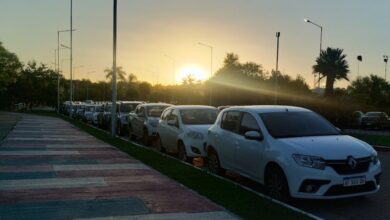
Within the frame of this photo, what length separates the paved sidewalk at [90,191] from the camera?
7742mm

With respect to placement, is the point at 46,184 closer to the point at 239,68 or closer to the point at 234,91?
the point at 234,91

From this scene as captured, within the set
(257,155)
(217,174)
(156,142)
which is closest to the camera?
(257,155)

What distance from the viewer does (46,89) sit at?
8294 cm

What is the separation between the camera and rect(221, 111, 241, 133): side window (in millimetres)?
10805

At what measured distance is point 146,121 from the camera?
63.3 feet

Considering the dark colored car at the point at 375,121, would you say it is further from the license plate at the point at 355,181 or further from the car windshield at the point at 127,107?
the license plate at the point at 355,181

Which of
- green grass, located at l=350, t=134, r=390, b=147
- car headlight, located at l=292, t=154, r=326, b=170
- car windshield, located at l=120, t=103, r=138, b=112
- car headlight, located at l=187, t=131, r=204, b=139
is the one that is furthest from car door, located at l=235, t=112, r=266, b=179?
car windshield, located at l=120, t=103, r=138, b=112

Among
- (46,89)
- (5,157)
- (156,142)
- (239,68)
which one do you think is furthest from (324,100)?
(46,89)

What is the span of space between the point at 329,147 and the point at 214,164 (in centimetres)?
367

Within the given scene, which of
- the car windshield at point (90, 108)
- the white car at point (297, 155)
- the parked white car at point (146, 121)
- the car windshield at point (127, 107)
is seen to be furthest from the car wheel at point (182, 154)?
the car windshield at point (90, 108)

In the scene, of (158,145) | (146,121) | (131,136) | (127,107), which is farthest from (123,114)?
(158,145)

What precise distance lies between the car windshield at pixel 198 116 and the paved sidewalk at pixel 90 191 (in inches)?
75.5

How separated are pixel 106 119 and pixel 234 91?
3248cm

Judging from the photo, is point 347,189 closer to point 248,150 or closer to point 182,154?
point 248,150
